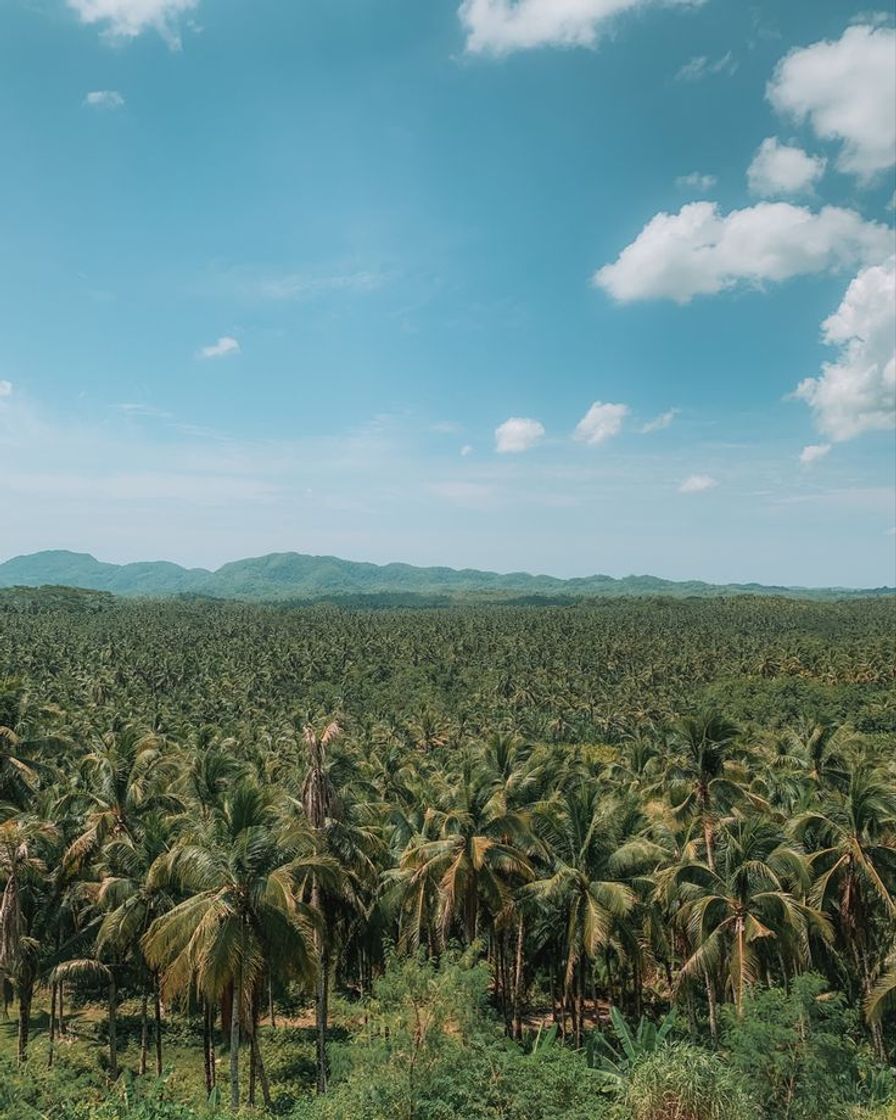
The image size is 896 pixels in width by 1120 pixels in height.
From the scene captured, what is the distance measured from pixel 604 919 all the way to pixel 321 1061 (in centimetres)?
1186

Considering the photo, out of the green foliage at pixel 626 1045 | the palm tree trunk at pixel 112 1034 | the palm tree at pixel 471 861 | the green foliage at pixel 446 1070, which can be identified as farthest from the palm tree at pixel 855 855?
the palm tree trunk at pixel 112 1034

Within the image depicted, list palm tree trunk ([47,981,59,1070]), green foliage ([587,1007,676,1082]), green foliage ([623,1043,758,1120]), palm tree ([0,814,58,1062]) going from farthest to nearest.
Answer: palm tree trunk ([47,981,59,1070]), palm tree ([0,814,58,1062]), green foliage ([587,1007,676,1082]), green foliage ([623,1043,758,1120])

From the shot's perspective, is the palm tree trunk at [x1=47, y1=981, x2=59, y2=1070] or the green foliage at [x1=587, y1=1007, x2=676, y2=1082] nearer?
the green foliage at [x1=587, y1=1007, x2=676, y2=1082]

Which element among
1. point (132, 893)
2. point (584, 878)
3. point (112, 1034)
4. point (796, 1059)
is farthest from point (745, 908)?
point (112, 1034)

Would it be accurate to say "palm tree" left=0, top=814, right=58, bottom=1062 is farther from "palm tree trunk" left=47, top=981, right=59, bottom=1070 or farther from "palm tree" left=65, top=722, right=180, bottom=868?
"palm tree" left=65, top=722, right=180, bottom=868

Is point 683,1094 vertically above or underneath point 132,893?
underneath

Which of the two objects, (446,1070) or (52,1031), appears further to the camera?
(52,1031)

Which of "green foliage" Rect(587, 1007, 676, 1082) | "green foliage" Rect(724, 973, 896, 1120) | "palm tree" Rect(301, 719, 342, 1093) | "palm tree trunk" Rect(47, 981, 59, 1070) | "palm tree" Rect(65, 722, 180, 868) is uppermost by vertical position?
"palm tree" Rect(301, 719, 342, 1093)

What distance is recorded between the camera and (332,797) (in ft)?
88.8

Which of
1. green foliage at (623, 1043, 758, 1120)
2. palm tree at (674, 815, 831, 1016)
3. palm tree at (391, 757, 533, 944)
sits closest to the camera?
green foliage at (623, 1043, 758, 1120)

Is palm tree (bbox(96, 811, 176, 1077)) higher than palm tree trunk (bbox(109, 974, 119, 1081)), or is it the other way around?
palm tree (bbox(96, 811, 176, 1077))

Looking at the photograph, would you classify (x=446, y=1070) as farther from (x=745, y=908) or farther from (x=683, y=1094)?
(x=745, y=908)

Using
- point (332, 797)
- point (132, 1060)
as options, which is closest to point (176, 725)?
point (132, 1060)

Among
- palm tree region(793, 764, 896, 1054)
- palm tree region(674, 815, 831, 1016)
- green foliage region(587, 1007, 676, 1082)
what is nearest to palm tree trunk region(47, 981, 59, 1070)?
green foliage region(587, 1007, 676, 1082)
